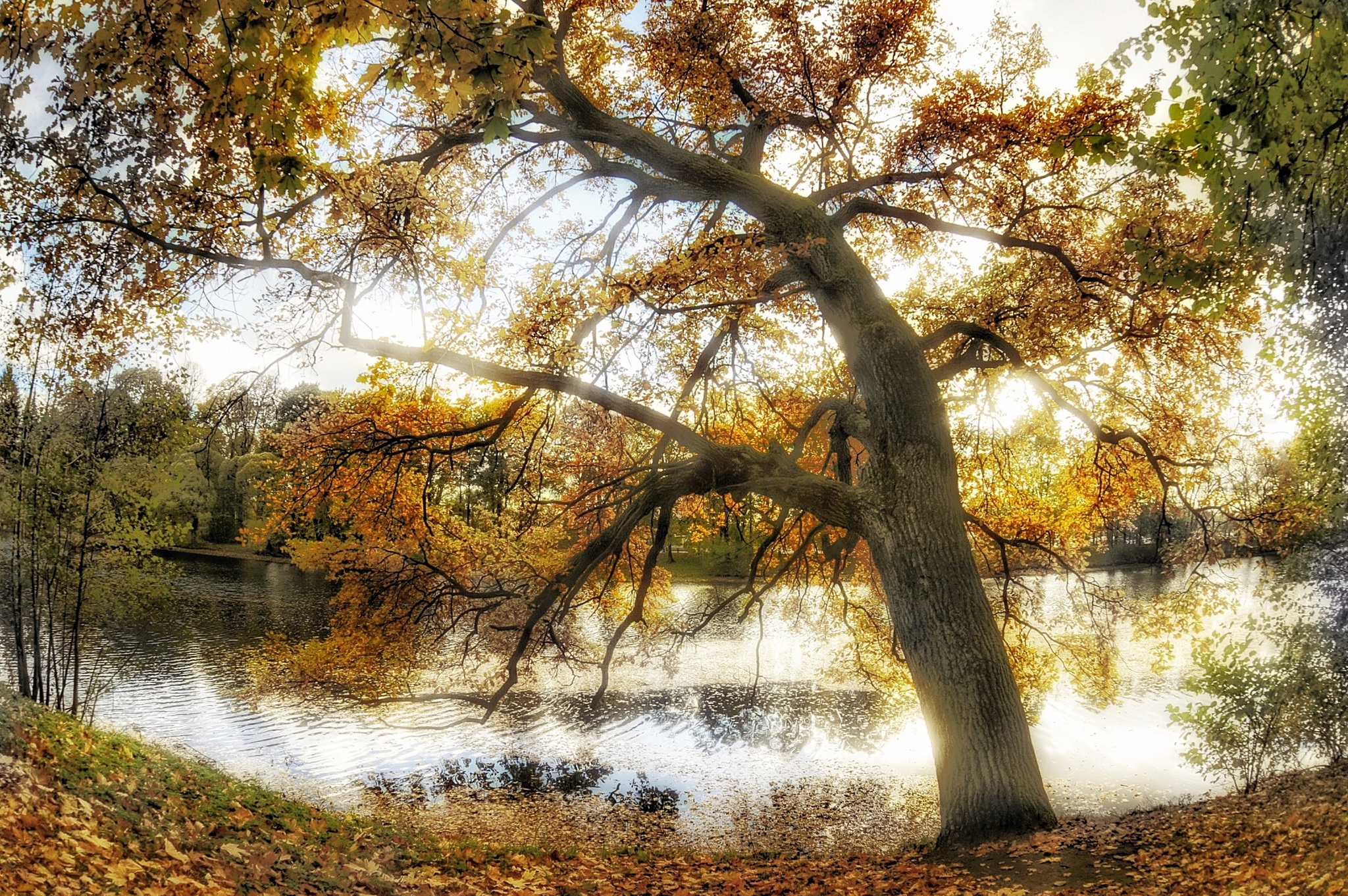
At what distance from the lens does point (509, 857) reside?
22.7ft

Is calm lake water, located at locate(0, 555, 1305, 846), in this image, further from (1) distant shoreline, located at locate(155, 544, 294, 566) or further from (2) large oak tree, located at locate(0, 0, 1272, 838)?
(1) distant shoreline, located at locate(155, 544, 294, 566)

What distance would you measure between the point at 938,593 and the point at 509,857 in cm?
482

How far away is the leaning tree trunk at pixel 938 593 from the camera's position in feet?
17.4

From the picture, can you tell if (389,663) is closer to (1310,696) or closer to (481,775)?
(481,775)

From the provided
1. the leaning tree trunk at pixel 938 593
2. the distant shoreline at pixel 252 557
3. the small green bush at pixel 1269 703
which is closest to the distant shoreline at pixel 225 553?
the distant shoreline at pixel 252 557

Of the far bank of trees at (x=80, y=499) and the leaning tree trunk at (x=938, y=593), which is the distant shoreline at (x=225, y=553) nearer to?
the far bank of trees at (x=80, y=499)

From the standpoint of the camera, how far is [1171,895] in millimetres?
4031

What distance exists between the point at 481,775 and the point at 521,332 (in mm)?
11079

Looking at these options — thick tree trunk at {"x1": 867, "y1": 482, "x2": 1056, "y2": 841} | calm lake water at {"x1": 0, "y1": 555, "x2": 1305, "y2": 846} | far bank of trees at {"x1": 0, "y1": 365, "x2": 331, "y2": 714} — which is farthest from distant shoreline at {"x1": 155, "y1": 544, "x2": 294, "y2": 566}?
thick tree trunk at {"x1": 867, "y1": 482, "x2": 1056, "y2": 841}

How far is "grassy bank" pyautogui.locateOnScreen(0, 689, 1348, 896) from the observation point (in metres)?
3.71

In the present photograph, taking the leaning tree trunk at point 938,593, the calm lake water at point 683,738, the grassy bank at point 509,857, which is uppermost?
the leaning tree trunk at point 938,593

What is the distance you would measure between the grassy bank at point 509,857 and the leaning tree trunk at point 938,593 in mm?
366

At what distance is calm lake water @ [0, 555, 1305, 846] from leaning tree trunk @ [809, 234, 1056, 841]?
6.29 meters

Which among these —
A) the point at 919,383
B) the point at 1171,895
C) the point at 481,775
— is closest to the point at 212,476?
the point at 481,775
